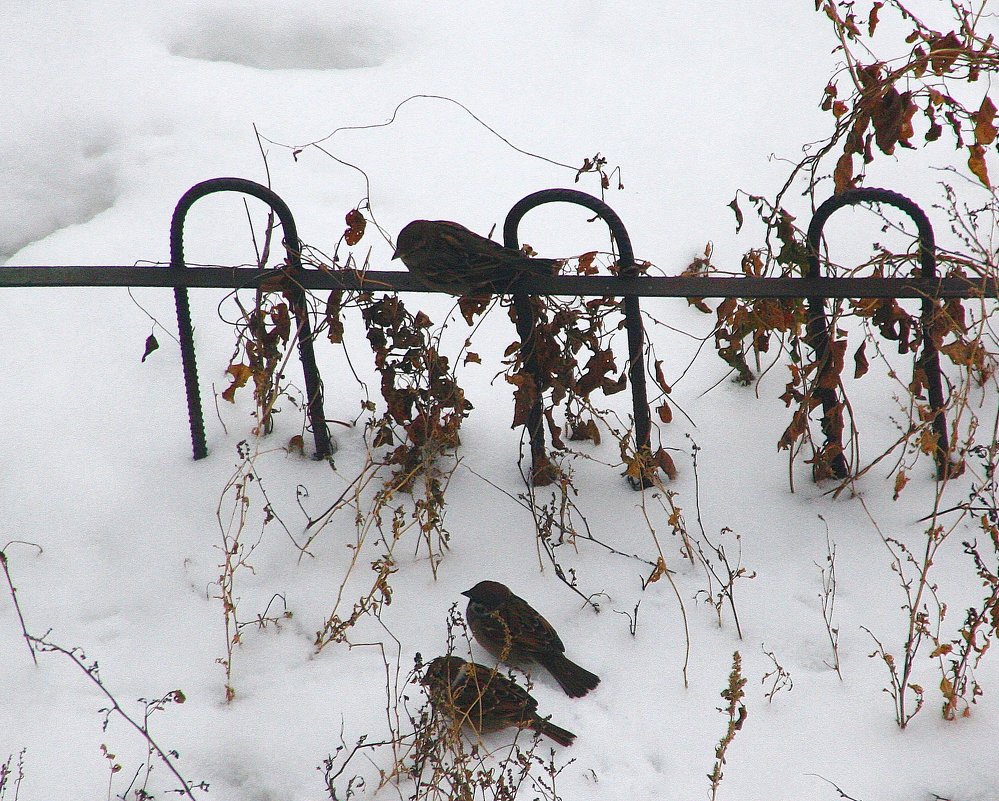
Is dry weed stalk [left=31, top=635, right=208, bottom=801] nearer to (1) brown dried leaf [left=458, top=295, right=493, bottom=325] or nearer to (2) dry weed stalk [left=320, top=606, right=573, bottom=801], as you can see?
(2) dry weed stalk [left=320, top=606, right=573, bottom=801]

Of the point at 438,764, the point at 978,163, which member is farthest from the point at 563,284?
the point at 438,764

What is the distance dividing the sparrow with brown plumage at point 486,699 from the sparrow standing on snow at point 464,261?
1.34 meters

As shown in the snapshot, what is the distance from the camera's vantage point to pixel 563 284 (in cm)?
327

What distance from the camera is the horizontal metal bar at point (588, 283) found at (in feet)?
10.3

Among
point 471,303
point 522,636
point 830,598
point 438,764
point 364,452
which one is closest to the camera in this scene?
point 438,764

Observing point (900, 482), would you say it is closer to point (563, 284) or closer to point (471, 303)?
point (563, 284)

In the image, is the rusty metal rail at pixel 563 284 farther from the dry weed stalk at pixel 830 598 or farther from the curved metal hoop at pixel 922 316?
the dry weed stalk at pixel 830 598

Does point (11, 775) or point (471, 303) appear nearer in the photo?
point (11, 775)

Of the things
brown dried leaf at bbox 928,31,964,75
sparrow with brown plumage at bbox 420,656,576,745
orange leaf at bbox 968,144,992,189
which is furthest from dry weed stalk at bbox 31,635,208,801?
brown dried leaf at bbox 928,31,964,75

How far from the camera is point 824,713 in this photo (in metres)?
2.67

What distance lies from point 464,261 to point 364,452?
0.96m

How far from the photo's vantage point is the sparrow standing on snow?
322 cm

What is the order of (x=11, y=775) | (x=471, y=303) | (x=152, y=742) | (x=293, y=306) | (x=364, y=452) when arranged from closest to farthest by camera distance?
(x=152, y=742), (x=11, y=775), (x=471, y=303), (x=293, y=306), (x=364, y=452)

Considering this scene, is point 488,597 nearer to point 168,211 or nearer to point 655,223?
point 655,223
